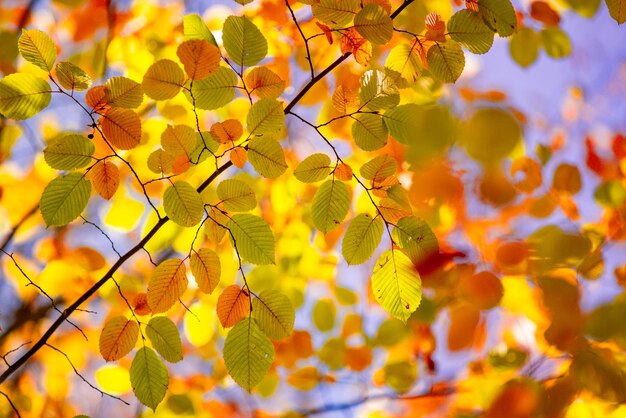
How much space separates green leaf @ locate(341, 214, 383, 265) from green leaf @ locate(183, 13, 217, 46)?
45 centimetres

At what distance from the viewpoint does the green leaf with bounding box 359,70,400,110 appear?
3.15 ft

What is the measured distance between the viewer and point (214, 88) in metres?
0.91

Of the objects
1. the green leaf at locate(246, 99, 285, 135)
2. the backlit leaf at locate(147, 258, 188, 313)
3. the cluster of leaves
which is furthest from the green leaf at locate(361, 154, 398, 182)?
the backlit leaf at locate(147, 258, 188, 313)

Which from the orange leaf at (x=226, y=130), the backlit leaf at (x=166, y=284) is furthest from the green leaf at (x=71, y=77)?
the backlit leaf at (x=166, y=284)

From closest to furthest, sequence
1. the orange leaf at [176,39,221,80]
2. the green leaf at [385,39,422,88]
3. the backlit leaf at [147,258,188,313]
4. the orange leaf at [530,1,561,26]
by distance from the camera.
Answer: the orange leaf at [176,39,221,80], the backlit leaf at [147,258,188,313], the green leaf at [385,39,422,88], the orange leaf at [530,1,561,26]

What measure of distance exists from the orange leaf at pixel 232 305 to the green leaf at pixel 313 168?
0.26 meters

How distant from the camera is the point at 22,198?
5.51 ft

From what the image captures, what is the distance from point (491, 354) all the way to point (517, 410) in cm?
19

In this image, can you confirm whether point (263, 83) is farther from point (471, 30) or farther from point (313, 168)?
point (471, 30)

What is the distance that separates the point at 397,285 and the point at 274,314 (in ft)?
0.82

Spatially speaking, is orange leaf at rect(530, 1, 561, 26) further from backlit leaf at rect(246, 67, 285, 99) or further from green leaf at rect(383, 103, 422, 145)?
backlit leaf at rect(246, 67, 285, 99)

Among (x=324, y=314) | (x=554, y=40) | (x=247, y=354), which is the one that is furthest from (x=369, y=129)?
(x=554, y=40)

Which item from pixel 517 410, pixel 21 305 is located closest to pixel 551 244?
pixel 517 410

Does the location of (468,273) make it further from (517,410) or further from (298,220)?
(298,220)
